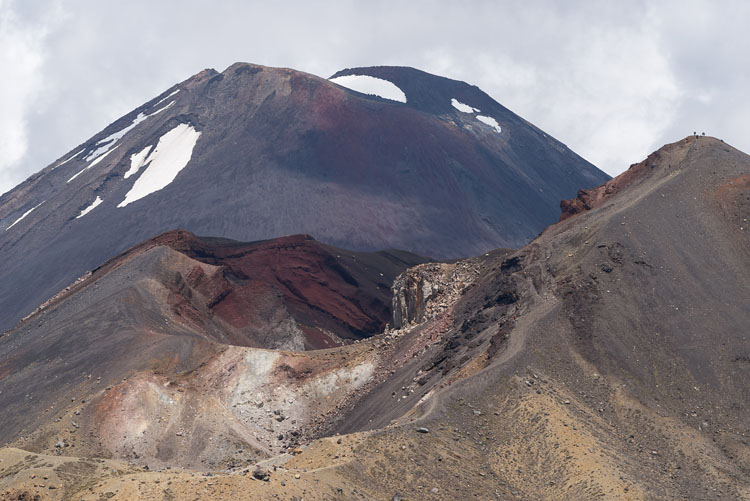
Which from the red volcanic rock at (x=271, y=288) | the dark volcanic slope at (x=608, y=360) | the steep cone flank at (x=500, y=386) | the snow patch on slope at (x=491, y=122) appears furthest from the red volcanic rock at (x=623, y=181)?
the snow patch on slope at (x=491, y=122)

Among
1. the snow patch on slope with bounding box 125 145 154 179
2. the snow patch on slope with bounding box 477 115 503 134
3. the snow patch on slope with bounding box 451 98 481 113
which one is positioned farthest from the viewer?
the snow patch on slope with bounding box 451 98 481 113

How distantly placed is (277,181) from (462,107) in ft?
184

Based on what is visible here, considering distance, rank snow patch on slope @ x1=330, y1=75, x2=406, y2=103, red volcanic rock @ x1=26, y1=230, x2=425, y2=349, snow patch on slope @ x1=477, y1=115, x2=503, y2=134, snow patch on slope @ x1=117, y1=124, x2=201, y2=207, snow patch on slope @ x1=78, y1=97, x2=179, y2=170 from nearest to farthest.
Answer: red volcanic rock @ x1=26, y1=230, x2=425, y2=349
snow patch on slope @ x1=117, y1=124, x2=201, y2=207
snow patch on slope @ x1=78, y1=97, x2=179, y2=170
snow patch on slope @ x1=330, y1=75, x2=406, y2=103
snow patch on slope @ x1=477, y1=115, x2=503, y2=134

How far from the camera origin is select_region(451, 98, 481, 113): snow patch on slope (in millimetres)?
172375

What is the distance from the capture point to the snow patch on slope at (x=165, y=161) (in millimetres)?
132250

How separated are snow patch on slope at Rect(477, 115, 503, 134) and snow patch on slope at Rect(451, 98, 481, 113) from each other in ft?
8.65

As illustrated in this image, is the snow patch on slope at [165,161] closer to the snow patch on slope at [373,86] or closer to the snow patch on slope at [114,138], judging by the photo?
the snow patch on slope at [114,138]

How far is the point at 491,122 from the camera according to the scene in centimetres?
17088

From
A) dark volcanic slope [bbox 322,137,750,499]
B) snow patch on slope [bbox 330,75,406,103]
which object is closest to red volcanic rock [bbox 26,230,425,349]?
dark volcanic slope [bbox 322,137,750,499]

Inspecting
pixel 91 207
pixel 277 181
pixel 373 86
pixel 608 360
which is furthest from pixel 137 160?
pixel 608 360

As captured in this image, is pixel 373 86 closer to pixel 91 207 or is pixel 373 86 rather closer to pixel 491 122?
pixel 491 122

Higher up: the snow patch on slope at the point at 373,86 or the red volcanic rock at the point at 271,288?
the snow patch on slope at the point at 373,86

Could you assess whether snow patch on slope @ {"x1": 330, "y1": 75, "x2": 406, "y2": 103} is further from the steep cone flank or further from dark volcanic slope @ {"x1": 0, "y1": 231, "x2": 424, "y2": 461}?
the steep cone flank

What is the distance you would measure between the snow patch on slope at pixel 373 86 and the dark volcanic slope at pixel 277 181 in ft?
9.49
